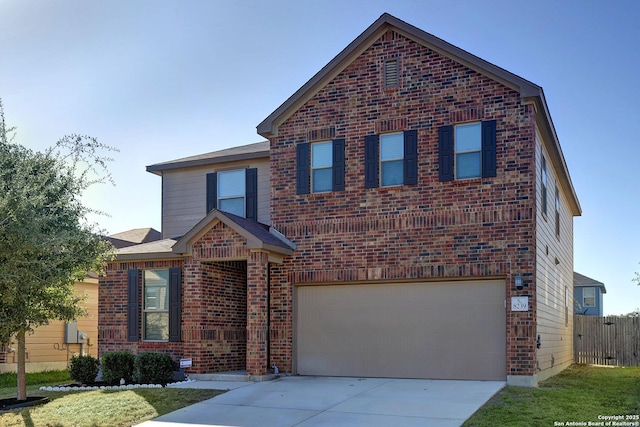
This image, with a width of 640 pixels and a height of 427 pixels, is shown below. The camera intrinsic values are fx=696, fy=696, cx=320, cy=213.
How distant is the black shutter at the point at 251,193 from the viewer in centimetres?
1800

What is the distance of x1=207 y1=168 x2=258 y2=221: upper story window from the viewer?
18.2 m

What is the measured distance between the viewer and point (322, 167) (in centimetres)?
1631

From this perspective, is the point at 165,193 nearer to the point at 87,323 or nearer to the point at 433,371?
the point at 87,323

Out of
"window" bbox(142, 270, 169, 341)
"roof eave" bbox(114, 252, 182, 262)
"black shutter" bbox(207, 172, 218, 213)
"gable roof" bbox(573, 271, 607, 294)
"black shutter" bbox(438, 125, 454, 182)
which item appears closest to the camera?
"black shutter" bbox(438, 125, 454, 182)

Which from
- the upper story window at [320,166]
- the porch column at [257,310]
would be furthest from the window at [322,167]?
the porch column at [257,310]

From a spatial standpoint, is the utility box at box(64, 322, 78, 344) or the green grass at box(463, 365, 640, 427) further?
the utility box at box(64, 322, 78, 344)

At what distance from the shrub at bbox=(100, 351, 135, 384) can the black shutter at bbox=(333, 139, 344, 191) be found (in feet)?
19.8

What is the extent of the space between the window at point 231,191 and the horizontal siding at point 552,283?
297 inches

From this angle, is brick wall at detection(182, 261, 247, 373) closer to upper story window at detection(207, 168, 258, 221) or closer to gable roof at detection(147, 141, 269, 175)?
upper story window at detection(207, 168, 258, 221)

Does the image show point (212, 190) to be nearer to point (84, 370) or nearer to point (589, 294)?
point (84, 370)

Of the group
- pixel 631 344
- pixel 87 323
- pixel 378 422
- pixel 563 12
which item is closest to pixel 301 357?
pixel 378 422

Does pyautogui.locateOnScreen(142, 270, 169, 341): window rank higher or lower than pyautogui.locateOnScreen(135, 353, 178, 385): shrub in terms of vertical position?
higher

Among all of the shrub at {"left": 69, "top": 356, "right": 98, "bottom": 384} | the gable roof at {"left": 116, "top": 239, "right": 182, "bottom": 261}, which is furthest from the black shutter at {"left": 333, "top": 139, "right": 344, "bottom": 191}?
the shrub at {"left": 69, "top": 356, "right": 98, "bottom": 384}

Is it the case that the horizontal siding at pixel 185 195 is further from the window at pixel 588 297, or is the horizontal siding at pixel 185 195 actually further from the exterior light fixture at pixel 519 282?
Result: the window at pixel 588 297
